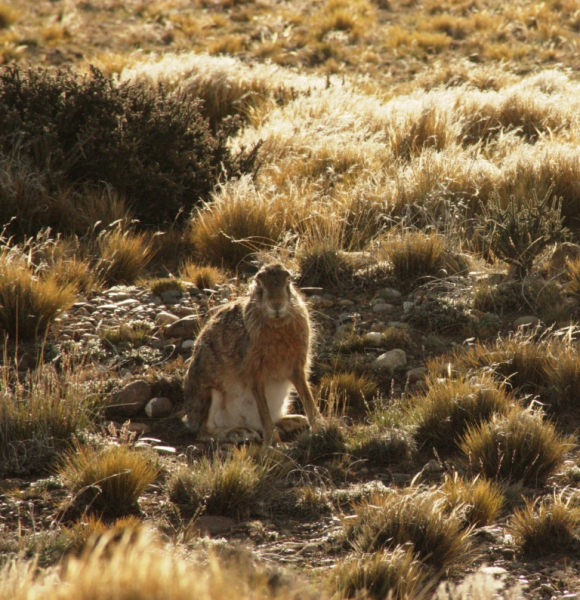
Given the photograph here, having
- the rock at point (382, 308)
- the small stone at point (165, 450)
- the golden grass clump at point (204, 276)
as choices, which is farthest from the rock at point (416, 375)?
the golden grass clump at point (204, 276)

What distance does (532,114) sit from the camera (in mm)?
11703

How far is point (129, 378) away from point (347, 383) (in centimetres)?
165

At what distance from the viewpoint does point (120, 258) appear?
25.9 feet

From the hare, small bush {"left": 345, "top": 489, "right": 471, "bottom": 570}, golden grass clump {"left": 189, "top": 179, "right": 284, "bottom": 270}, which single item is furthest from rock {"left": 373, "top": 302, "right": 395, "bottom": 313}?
small bush {"left": 345, "top": 489, "right": 471, "bottom": 570}

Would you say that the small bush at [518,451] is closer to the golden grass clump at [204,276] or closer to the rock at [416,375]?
the rock at [416,375]

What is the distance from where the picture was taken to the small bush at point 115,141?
29.5ft

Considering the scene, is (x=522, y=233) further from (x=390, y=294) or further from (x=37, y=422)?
(x=37, y=422)

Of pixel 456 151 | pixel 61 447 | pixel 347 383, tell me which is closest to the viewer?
pixel 61 447

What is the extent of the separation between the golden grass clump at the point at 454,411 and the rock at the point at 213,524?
1445 millimetres

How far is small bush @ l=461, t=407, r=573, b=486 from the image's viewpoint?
14.6 feet

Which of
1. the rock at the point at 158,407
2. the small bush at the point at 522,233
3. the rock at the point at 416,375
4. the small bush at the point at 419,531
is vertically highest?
the small bush at the point at 522,233

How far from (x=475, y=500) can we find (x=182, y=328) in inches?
138

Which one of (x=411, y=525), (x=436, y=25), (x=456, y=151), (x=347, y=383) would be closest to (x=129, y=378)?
(x=347, y=383)

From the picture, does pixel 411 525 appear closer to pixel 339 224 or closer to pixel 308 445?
pixel 308 445
